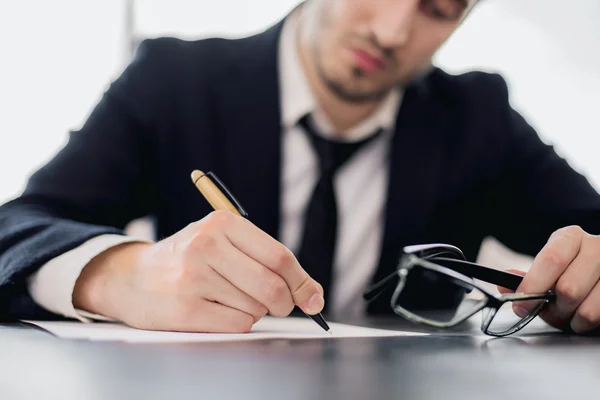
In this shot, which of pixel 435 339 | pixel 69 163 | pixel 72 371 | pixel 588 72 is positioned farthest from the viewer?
pixel 588 72

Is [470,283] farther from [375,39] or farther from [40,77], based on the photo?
[40,77]

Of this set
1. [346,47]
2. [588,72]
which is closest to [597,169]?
[588,72]

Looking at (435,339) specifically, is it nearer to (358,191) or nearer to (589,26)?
(358,191)

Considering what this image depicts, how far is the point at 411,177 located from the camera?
851mm

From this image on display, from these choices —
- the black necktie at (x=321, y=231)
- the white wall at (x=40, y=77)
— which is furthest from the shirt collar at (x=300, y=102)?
the white wall at (x=40, y=77)

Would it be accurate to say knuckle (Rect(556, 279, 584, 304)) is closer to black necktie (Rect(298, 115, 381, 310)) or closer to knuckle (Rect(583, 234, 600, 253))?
knuckle (Rect(583, 234, 600, 253))

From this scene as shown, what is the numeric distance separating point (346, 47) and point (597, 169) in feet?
5.04

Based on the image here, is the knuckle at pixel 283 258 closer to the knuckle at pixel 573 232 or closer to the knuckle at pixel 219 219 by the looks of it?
the knuckle at pixel 219 219

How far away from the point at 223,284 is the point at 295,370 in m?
0.16

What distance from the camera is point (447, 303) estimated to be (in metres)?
0.87

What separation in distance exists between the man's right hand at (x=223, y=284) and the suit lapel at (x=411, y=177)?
0.43 metres

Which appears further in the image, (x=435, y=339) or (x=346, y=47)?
(x=346, y=47)

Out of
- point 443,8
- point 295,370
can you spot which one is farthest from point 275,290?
point 443,8

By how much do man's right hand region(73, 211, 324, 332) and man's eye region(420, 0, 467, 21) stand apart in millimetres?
562
